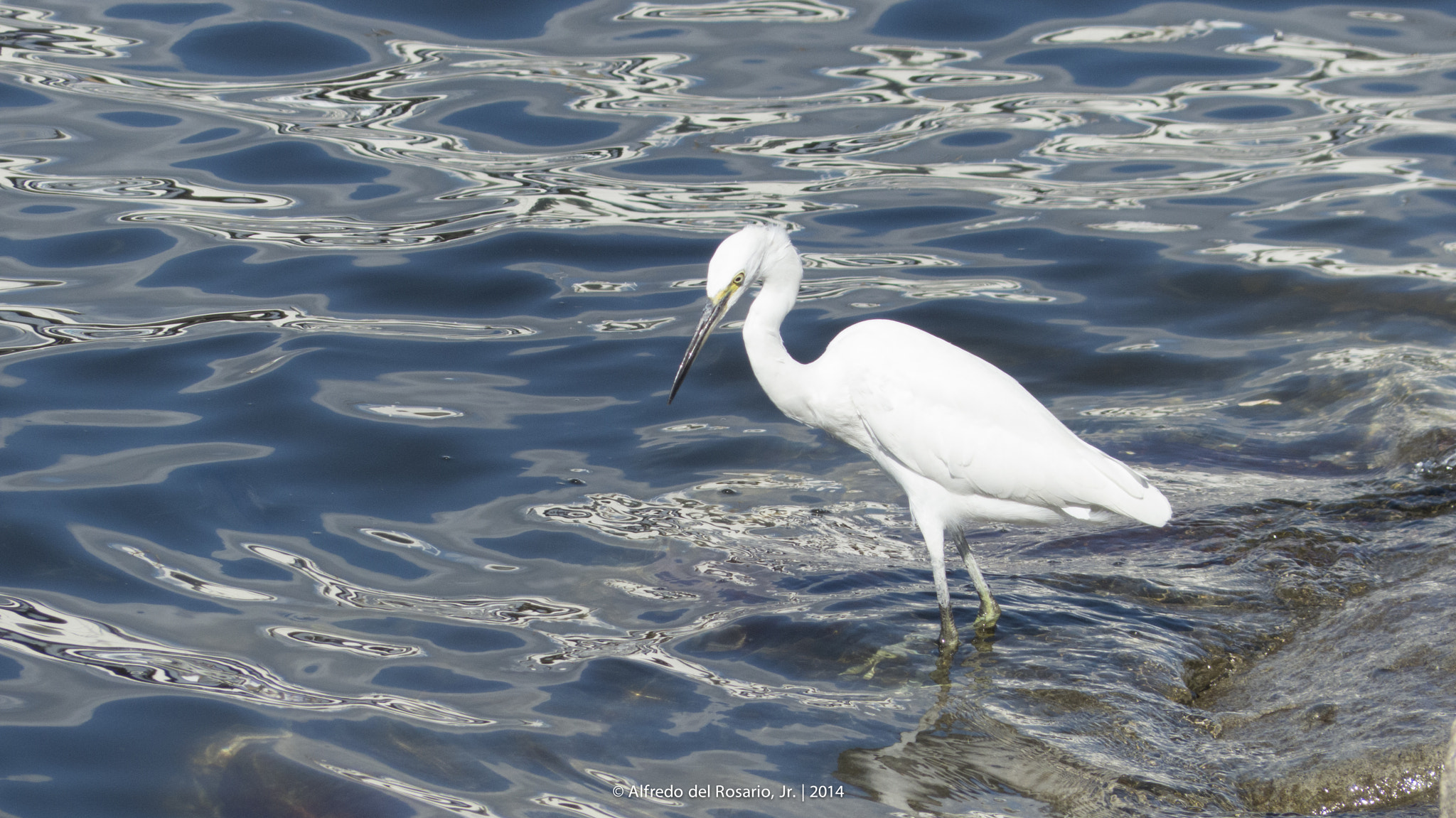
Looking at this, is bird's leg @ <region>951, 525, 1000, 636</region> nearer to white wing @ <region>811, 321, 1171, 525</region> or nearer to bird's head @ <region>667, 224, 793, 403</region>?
white wing @ <region>811, 321, 1171, 525</region>

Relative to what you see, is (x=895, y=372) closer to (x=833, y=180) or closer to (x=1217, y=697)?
(x=1217, y=697)

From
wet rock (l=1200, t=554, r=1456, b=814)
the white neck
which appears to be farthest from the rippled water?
the white neck

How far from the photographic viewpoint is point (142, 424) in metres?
6.21

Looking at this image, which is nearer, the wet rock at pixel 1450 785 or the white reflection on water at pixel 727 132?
the wet rock at pixel 1450 785

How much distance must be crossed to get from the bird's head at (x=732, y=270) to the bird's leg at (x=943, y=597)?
1.10 m

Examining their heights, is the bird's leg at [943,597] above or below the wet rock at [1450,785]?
below

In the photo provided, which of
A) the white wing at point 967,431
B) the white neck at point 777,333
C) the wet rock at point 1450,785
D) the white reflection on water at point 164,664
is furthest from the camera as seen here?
the white neck at point 777,333

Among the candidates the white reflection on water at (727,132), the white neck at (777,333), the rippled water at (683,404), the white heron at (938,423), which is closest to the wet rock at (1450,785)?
the rippled water at (683,404)

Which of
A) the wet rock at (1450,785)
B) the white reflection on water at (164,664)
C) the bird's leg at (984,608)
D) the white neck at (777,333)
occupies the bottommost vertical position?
the bird's leg at (984,608)

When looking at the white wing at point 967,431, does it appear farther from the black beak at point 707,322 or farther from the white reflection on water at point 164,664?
the white reflection on water at point 164,664

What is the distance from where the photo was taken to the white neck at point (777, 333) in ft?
15.9

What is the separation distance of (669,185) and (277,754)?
6.40 metres

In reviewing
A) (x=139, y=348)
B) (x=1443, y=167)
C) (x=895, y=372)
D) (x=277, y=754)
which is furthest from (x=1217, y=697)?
(x=1443, y=167)

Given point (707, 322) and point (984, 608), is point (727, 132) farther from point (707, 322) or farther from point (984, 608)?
point (984, 608)
